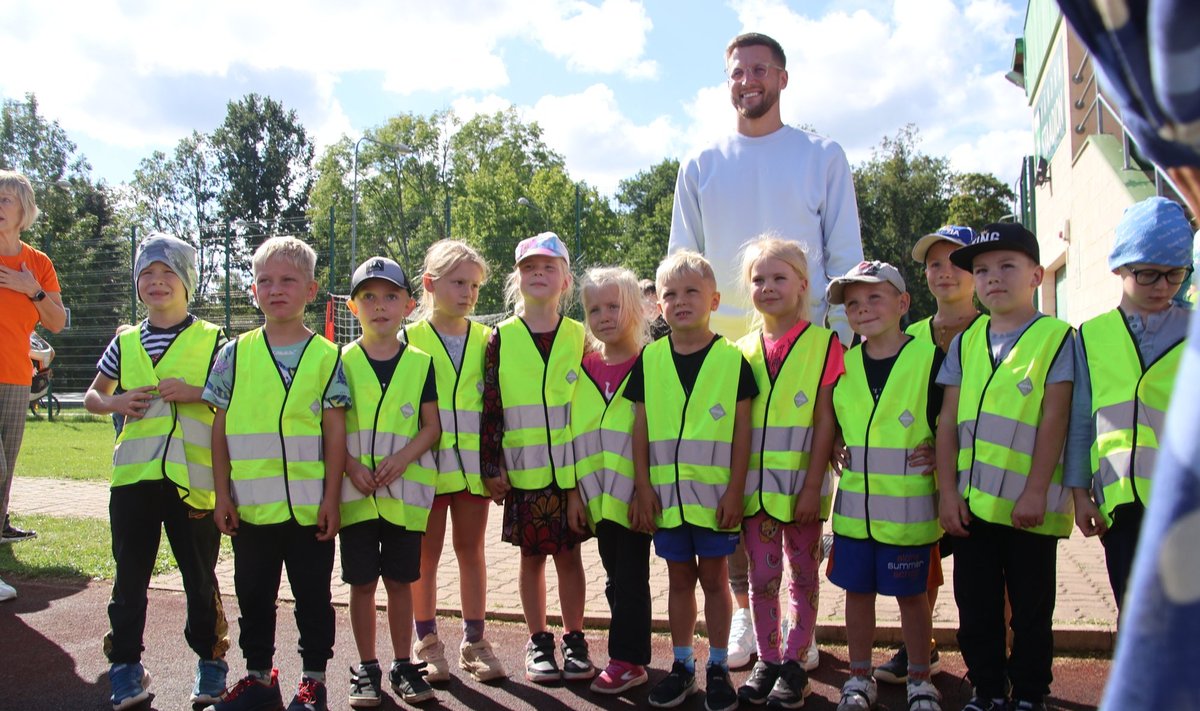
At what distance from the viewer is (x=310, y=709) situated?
12.7 ft

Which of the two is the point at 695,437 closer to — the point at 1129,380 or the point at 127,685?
the point at 1129,380

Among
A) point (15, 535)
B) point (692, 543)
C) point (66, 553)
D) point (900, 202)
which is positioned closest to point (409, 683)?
point (692, 543)

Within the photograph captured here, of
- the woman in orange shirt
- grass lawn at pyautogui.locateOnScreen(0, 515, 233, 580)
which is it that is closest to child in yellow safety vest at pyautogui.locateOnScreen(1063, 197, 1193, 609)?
the woman in orange shirt

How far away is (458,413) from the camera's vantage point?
4469 millimetres

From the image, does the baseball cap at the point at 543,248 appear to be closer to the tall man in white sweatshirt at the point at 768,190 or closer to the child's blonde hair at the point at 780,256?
the tall man in white sweatshirt at the point at 768,190

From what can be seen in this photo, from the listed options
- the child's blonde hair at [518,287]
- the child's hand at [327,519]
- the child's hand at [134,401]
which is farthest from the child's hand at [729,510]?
the child's hand at [134,401]

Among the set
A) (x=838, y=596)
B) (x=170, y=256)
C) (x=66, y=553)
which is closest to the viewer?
(x=170, y=256)

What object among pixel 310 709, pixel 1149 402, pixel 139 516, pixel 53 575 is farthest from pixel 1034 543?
pixel 53 575

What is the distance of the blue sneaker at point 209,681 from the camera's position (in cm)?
409

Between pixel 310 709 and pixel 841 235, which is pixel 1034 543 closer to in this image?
pixel 841 235

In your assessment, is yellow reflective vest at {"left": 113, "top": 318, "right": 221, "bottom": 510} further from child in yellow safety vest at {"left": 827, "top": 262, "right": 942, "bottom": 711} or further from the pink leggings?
child in yellow safety vest at {"left": 827, "top": 262, "right": 942, "bottom": 711}

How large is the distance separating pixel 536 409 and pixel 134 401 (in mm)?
1769

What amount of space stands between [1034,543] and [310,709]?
2955mm

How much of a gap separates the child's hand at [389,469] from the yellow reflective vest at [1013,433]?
7.78 feet
